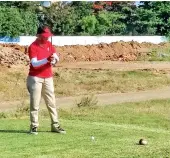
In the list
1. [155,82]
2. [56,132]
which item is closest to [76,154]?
[56,132]

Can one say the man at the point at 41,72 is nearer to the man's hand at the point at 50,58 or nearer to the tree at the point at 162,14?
the man's hand at the point at 50,58

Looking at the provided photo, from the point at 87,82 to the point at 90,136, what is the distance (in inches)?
555

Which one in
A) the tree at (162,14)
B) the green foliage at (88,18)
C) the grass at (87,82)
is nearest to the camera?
the grass at (87,82)

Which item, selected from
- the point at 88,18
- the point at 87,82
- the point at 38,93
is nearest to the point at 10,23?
the point at 88,18

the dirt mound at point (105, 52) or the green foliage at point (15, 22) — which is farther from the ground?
the green foliage at point (15, 22)

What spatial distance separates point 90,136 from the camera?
410 inches

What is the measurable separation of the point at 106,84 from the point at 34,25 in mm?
39668

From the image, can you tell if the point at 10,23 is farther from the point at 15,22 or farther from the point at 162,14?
the point at 162,14

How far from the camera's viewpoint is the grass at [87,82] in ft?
70.8

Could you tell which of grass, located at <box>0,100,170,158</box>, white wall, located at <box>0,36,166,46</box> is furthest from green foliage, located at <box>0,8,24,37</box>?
grass, located at <box>0,100,170,158</box>

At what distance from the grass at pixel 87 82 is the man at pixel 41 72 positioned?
369 inches

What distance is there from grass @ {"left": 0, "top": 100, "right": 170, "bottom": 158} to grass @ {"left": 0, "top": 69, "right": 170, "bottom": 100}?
6.47 metres

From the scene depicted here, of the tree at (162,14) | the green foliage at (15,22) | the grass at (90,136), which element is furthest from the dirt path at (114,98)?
the tree at (162,14)

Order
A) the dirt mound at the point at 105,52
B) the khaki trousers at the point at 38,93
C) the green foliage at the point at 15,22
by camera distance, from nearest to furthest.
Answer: the khaki trousers at the point at 38,93 < the dirt mound at the point at 105,52 < the green foliage at the point at 15,22
